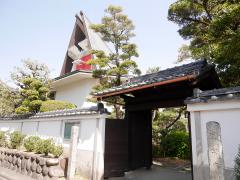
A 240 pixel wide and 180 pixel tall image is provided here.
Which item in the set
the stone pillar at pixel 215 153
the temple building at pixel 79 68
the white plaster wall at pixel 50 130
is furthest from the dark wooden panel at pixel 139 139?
the temple building at pixel 79 68

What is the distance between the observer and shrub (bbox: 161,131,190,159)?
1691 cm

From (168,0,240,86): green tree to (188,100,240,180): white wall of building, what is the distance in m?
3.91

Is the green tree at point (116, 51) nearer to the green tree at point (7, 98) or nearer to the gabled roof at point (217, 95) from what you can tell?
the gabled roof at point (217, 95)

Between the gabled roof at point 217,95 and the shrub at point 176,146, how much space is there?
1127cm

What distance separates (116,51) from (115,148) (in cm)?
739

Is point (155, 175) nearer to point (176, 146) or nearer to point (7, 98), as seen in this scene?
point (176, 146)

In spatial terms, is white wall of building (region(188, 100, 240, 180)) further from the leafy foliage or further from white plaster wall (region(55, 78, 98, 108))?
white plaster wall (region(55, 78, 98, 108))

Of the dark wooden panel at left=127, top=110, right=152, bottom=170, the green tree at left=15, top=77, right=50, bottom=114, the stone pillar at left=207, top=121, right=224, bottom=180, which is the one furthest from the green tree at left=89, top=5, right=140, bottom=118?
the stone pillar at left=207, top=121, right=224, bottom=180

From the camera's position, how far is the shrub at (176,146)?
16906 millimetres

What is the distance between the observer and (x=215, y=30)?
9281 millimetres

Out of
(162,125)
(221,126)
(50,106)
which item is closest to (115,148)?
(221,126)

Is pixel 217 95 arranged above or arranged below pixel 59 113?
above

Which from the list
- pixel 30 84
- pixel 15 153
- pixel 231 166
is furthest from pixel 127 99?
pixel 30 84

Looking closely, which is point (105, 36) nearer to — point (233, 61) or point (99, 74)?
point (99, 74)
